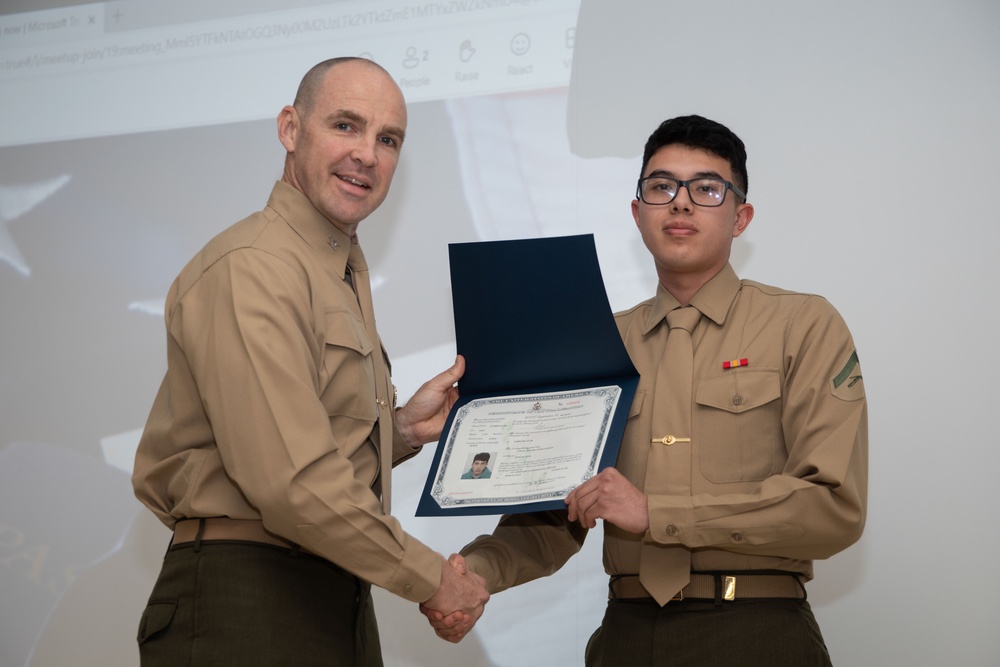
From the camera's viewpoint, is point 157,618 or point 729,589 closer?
point 157,618

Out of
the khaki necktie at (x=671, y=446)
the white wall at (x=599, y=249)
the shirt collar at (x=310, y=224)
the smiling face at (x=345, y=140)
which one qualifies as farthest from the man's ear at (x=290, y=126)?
the white wall at (x=599, y=249)

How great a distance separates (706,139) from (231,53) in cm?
226

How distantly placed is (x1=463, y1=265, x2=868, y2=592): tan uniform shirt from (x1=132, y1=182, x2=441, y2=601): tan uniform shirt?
0.46 m

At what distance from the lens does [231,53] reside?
3.84m

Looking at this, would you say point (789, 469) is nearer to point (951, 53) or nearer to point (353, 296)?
point (353, 296)

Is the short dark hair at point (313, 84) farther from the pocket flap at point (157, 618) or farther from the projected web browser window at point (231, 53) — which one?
the projected web browser window at point (231, 53)

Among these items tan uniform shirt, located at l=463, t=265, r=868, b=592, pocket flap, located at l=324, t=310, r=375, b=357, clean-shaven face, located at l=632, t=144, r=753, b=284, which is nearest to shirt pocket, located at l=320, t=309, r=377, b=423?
pocket flap, located at l=324, t=310, r=375, b=357

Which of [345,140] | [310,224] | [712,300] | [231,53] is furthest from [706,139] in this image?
[231,53]

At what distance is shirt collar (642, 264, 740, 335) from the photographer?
2250 millimetres

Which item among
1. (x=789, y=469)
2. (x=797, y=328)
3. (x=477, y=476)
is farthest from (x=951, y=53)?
(x=477, y=476)

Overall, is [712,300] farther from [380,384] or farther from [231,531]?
[231,531]

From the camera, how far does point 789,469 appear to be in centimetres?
206

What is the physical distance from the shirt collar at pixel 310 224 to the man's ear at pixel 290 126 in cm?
12

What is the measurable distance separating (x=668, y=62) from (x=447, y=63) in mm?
806
